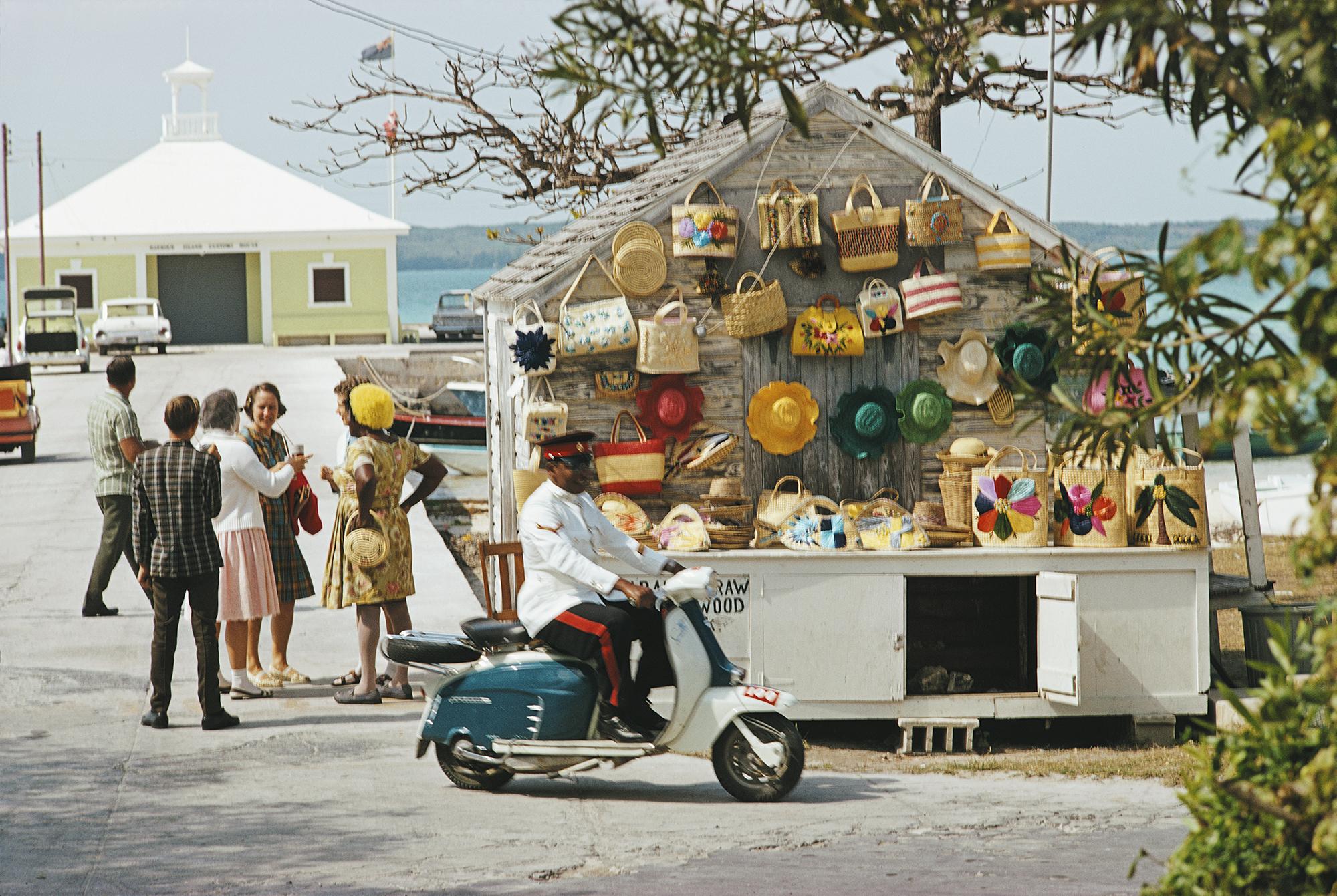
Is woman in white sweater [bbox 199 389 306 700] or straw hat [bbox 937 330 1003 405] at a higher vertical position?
straw hat [bbox 937 330 1003 405]

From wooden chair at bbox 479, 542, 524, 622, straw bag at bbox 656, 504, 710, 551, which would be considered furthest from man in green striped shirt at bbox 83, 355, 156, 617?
straw bag at bbox 656, 504, 710, 551

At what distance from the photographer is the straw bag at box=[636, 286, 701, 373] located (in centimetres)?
877

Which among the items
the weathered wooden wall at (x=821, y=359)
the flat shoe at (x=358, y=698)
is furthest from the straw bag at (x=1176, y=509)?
the flat shoe at (x=358, y=698)

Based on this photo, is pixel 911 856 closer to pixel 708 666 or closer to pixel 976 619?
pixel 708 666

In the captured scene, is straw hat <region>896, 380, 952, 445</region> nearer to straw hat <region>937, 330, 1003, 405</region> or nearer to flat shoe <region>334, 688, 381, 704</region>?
straw hat <region>937, 330, 1003, 405</region>

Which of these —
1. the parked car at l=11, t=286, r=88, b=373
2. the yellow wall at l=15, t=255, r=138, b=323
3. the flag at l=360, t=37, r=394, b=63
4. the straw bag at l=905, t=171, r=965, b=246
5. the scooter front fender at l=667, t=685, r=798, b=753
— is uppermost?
the flag at l=360, t=37, r=394, b=63

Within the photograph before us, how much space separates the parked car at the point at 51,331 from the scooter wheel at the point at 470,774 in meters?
31.8

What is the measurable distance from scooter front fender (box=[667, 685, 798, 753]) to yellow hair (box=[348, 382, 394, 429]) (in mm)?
2574

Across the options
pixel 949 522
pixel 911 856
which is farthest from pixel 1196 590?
pixel 911 856

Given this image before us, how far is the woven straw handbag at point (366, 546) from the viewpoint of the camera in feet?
27.1

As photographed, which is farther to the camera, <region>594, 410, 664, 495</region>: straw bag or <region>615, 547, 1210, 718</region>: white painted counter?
<region>594, 410, 664, 495</region>: straw bag

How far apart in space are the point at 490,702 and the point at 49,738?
263cm

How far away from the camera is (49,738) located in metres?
7.83

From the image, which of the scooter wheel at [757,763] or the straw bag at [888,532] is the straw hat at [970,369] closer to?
the straw bag at [888,532]
